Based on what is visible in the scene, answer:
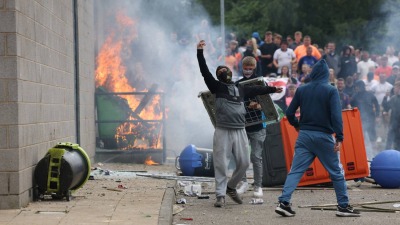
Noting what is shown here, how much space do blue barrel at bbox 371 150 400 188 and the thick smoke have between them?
15.3ft

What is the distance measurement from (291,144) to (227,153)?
239cm

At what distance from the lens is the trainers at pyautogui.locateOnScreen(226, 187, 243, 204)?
38.5 ft

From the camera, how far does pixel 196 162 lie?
15.1m

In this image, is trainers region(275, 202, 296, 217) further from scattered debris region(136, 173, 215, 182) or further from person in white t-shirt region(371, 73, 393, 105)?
person in white t-shirt region(371, 73, 393, 105)

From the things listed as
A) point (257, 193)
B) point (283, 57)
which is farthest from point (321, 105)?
point (283, 57)

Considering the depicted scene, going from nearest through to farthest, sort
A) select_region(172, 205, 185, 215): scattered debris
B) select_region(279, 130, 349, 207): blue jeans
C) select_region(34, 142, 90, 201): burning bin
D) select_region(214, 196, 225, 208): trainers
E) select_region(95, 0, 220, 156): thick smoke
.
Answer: select_region(279, 130, 349, 207): blue jeans < select_region(172, 205, 185, 215): scattered debris < select_region(34, 142, 90, 201): burning bin < select_region(214, 196, 225, 208): trainers < select_region(95, 0, 220, 156): thick smoke

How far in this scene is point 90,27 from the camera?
57.5 ft

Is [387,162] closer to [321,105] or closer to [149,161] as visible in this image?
[321,105]

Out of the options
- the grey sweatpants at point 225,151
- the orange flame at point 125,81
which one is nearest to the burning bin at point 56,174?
the grey sweatpants at point 225,151

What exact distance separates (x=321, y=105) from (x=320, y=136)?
34 cm

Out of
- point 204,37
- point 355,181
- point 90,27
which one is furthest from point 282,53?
point 355,181

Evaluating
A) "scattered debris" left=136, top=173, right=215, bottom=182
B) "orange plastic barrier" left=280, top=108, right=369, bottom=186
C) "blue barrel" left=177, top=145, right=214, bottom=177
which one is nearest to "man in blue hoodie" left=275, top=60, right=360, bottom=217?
"orange plastic barrier" left=280, top=108, right=369, bottom=186

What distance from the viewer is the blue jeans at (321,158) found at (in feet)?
34.7

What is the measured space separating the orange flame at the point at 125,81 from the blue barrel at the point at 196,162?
113 inches
